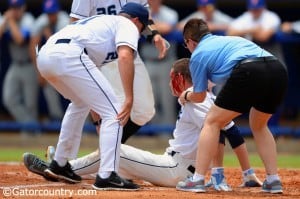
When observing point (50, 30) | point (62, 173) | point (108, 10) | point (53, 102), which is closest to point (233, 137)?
point (62, 173)

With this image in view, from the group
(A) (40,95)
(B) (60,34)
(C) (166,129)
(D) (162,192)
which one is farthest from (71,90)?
(A) (40,95)

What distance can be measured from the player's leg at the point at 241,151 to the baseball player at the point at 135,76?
1105 mm

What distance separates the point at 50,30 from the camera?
13688 mm

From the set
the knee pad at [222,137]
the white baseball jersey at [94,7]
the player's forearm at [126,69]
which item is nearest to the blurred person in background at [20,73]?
the white baseball jersey at [94,7]

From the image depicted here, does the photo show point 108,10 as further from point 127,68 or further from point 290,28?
point 290,28

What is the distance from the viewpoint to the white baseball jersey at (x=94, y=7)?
322 inches

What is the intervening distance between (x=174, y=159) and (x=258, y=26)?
19.8ft

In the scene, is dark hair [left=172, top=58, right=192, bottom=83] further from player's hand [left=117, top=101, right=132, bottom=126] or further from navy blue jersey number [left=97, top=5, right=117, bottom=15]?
navy blue jersey number [left=97, top=5, right=117, bottom=15]

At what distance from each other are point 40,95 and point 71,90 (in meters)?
8.41

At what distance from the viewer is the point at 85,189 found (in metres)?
6.98

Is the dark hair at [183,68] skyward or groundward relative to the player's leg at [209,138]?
skyward

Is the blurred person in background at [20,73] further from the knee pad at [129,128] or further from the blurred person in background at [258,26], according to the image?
the knee pad at [129,128]

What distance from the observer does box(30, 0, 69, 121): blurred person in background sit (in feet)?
44.3

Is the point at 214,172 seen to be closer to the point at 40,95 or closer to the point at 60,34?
the point at 60,34
